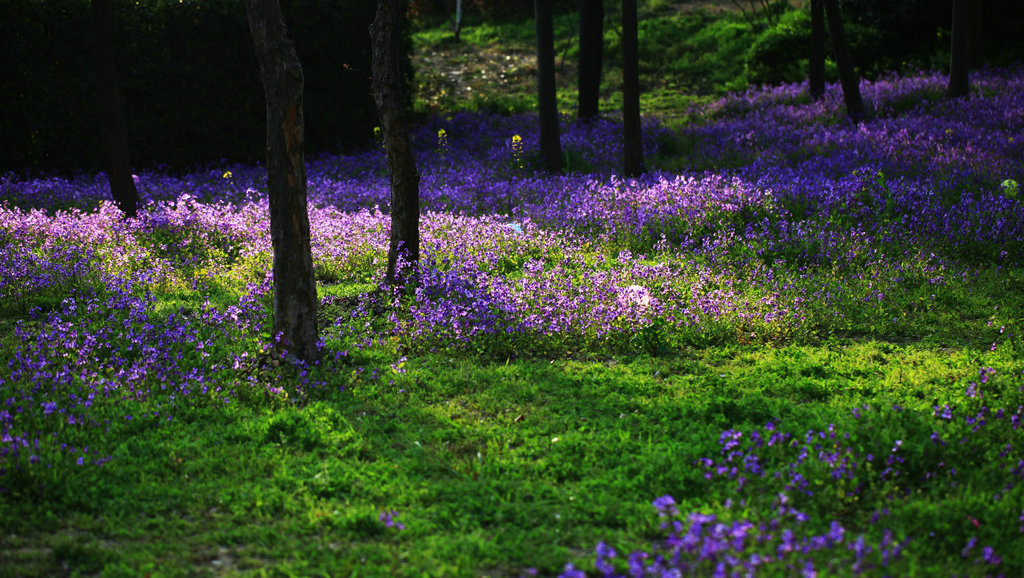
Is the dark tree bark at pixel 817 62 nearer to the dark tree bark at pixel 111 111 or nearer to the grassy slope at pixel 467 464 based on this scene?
the grassy slope at pixel 467 464

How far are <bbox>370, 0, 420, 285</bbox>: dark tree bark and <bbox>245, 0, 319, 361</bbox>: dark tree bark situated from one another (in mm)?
1540

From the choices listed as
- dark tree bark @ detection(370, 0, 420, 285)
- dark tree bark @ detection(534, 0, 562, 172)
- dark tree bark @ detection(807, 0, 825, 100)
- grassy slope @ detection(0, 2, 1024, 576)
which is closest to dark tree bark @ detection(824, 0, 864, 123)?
dark tree bark @ detection(807, 0, 825, 100)

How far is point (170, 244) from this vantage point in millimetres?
10039

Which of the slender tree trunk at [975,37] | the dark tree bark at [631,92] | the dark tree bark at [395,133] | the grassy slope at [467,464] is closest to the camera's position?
the grassy slope at [467,464]

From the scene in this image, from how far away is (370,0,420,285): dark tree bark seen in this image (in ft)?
24.1

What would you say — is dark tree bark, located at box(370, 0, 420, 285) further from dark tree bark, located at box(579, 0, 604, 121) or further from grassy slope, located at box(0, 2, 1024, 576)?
dark tree bark, located at box(579, 0, 604, 121)

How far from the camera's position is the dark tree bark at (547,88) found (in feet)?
45.2

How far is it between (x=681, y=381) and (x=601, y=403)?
82cm

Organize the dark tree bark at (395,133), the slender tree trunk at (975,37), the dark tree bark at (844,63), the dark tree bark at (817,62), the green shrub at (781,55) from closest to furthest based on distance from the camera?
the dark tree bark at (395,133) < the dark tree bark at (844,63) < the dark tree bark at (817,62) < the slender tree trunk at (975,37) < the green shrub at (781,55)

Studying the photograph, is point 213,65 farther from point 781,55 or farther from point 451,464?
point 781,55

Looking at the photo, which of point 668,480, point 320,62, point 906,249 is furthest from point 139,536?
point 320,62

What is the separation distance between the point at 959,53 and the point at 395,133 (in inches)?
528

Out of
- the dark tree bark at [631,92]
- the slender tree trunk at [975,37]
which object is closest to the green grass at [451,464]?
the dark tree bark at [631,92]

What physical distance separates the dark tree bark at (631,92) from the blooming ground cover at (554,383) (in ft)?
4.11
